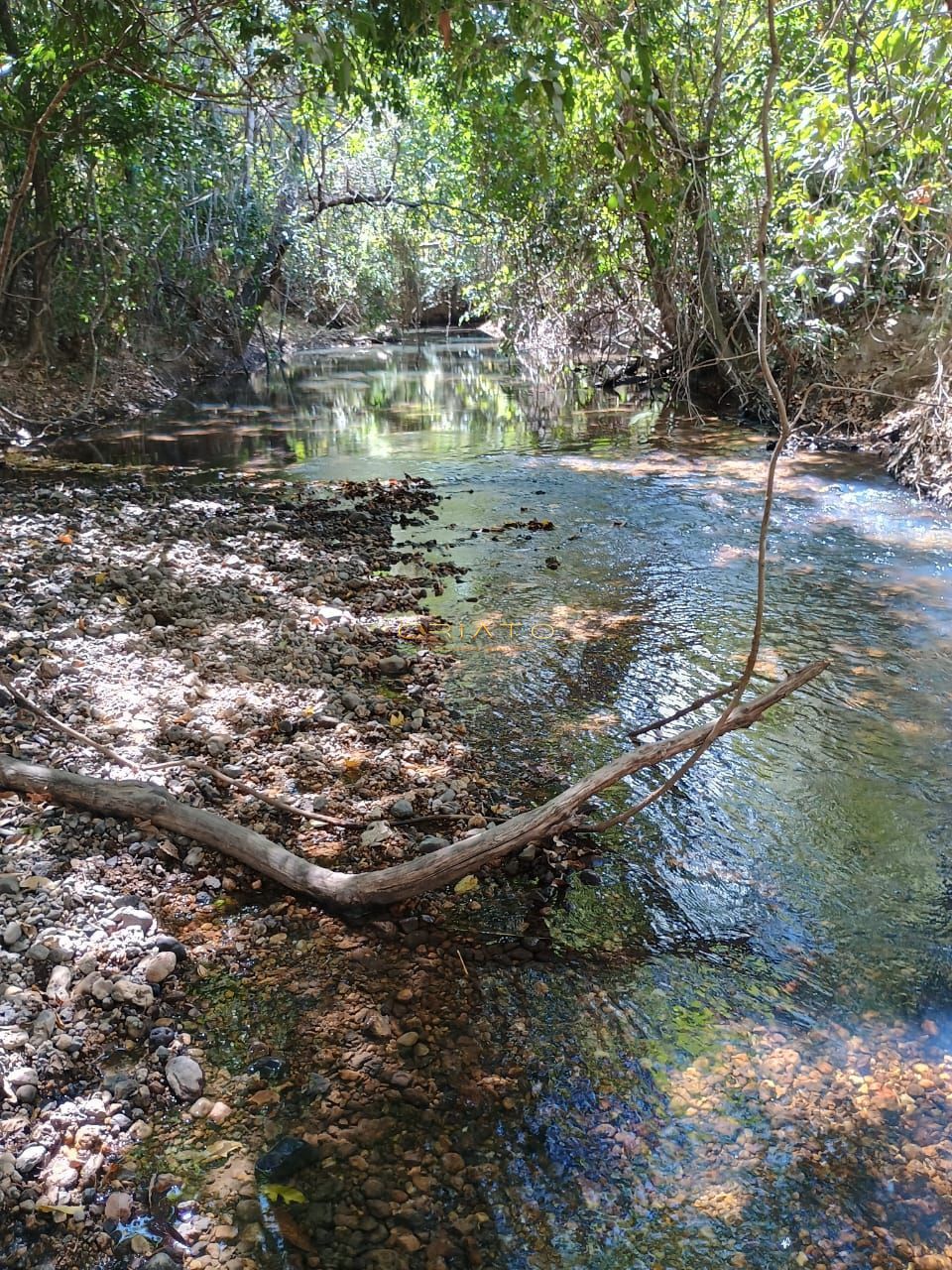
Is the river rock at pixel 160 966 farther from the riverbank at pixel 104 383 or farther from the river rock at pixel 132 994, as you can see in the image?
the riverbank at pixel 104 383

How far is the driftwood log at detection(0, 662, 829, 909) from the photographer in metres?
3.00

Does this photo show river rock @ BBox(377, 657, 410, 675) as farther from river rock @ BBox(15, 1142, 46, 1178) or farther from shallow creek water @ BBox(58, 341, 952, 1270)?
river rock @ BBox(15, 1142, 46, 1178)

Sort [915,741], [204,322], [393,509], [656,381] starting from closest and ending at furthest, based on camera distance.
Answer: [915,741] < [393,509] < [656,381] < [204,322]

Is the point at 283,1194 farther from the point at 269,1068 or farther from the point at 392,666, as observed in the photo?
the point at 392,666

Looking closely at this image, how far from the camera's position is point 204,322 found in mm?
19375

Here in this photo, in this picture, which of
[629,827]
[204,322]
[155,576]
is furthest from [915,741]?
[204,322]

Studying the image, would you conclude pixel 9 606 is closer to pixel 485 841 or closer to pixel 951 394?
pixel 485 841

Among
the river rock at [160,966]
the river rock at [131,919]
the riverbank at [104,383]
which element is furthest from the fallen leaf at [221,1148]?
the riverbank at [104,383]

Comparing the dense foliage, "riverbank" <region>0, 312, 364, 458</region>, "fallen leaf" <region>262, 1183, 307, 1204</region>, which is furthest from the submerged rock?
"riverbank" <region>0, 312, 364, 458</region>

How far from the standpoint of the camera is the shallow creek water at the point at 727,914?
221 cm

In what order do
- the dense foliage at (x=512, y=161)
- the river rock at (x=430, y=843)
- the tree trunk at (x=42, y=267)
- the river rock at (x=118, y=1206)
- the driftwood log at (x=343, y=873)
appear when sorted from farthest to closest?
the tree trunk at (x=42, y=267) < the dense foliage at (x=512, y=161) < the river rock at (x=430, y=843) < the driftwood log at (x=343, y=873) < the river rock at (x=118, y=1206)

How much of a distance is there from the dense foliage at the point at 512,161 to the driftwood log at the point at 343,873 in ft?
6.77

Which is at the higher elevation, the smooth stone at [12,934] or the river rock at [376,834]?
the smooth stone at [12,934]

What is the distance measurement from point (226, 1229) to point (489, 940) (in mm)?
1214
